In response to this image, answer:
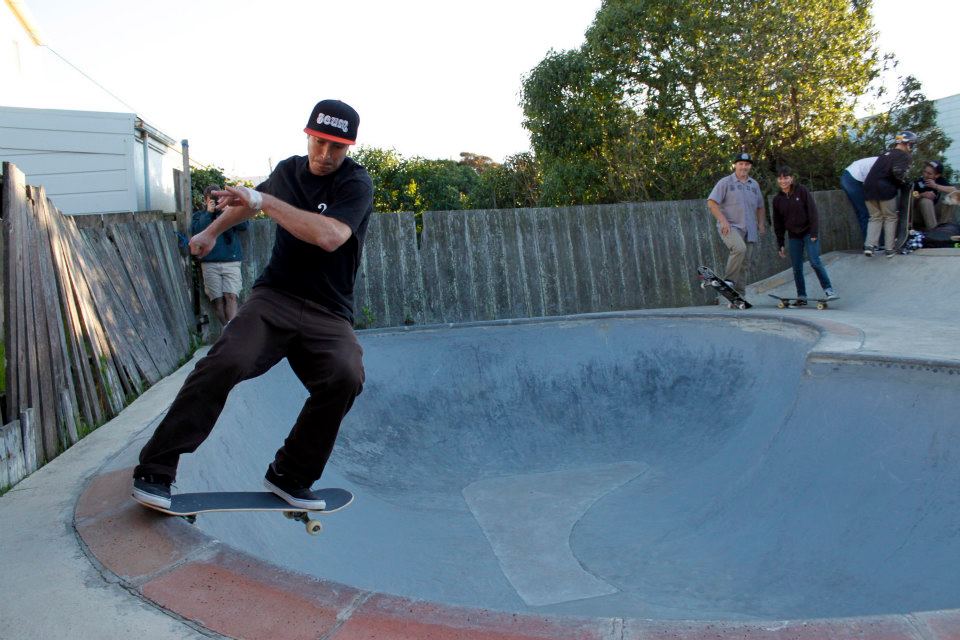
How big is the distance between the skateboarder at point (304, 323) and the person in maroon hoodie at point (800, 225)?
7647 mm

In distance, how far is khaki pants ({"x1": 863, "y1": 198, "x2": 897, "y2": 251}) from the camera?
10.2 meters

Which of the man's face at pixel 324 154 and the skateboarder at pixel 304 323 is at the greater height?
the man's face at pixel 324 154

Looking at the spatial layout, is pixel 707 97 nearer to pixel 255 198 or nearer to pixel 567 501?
pixel 567 501

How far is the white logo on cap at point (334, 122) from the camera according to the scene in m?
3.09

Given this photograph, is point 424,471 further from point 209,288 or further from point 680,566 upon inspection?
point 209,288

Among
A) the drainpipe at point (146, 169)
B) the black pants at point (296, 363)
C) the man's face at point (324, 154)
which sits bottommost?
the black pants at point (296, 363)

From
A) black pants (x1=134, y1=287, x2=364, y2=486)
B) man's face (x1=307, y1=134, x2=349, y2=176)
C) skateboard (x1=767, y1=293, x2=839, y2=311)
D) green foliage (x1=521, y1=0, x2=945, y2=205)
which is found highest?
green foliage (x1=521, y1=0, x2=945, y2=205)

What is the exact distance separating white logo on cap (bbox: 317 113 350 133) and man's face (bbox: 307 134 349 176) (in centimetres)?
6

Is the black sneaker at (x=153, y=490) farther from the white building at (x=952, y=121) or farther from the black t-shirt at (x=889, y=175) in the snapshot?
the white building at (x=952, y=121)

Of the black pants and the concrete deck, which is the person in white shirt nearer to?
the concrete deck

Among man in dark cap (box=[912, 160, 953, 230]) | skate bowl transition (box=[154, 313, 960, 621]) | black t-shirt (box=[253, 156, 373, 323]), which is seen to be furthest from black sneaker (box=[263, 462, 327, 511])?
man in dark cap (box=[912, 160, 953, 230])

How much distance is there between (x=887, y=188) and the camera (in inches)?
396

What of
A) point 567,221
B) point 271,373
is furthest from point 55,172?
point 567,221

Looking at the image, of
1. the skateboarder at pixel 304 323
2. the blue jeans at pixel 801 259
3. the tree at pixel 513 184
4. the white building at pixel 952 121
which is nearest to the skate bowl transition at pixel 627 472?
the skateboarder at pixel 304 323
